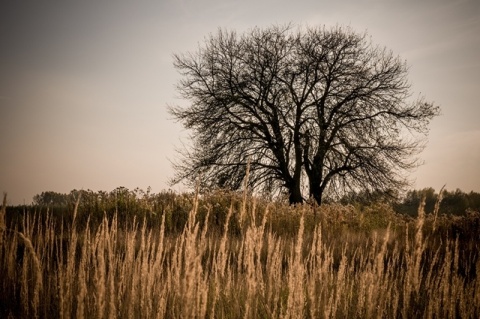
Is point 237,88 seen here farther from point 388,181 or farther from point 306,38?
point 388,181

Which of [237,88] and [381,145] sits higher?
[237,88]

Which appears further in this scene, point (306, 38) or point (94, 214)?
point (306, 38)

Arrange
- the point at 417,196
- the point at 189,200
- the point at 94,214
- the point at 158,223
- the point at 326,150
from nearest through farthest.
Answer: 1. the point at 158,223
2. the point at 94,214
3. the point at 189,200
4. the point at 326,150
5. the point at 417,196

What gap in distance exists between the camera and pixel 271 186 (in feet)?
57.5

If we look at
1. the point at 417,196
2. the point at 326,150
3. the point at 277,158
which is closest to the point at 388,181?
the point at 326,150

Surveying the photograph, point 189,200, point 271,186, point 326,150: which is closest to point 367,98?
point 326,150

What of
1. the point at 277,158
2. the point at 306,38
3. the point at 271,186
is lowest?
the point at 271,186

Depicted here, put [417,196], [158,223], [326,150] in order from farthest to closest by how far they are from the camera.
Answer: [417,196]
[326,150]
[158,223]

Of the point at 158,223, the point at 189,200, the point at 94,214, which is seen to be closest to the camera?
the point at 158,223

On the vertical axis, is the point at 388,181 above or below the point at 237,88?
below

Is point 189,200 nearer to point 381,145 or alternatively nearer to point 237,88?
point 237,88

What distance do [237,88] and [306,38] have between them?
4.45 metres

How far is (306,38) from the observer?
17.7 meters

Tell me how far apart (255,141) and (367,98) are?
6031 mm
